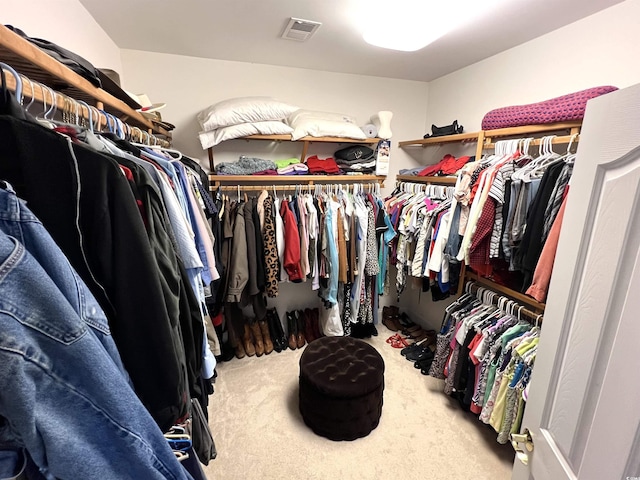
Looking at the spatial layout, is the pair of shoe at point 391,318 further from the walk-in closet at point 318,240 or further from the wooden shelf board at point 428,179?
the wooden shelf board at point 428,179

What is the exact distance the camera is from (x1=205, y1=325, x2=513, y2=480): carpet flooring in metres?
1.59

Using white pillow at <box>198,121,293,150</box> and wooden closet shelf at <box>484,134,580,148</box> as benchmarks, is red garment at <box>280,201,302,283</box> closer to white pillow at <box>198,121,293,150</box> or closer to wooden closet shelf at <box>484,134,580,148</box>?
white pillow at <box>198,121,293,150</box>

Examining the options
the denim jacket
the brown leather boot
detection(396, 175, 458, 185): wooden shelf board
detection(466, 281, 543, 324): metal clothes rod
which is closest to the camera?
the denim jacket

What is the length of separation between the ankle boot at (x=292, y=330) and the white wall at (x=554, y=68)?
2229 mm

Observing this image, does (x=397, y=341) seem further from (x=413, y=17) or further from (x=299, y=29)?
(x=299, y=29)

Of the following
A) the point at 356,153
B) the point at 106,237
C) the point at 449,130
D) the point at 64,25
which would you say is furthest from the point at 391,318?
the point at 64,25

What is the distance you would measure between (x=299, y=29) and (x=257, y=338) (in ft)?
7.60

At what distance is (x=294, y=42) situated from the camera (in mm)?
1928

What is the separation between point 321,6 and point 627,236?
158cm

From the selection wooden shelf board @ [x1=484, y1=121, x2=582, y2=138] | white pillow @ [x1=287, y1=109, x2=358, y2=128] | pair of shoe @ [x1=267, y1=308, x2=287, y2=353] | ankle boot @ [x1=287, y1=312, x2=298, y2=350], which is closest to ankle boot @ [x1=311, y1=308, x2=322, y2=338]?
ankle boot @ [x1=287, y1=312, x2=298, y2=350]

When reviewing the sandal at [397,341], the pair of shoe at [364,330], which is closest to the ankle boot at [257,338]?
the pair of shoe at [364,330]

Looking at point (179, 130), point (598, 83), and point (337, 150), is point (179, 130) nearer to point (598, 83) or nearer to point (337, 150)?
point (337, 150)

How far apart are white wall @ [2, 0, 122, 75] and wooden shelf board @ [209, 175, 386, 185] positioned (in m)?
0.94

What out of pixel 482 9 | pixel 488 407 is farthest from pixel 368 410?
pixel 482 9
